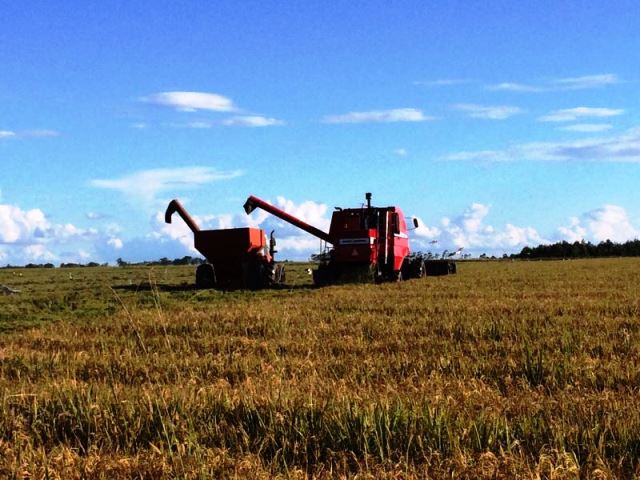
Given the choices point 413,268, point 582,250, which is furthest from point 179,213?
point 582,250

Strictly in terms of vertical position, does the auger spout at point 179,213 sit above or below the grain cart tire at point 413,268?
above

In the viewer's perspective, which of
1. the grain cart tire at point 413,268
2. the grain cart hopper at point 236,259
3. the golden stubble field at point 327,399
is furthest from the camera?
the grain cart tire at point 413,268

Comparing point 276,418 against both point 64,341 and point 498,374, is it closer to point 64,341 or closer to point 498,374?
point 498,374

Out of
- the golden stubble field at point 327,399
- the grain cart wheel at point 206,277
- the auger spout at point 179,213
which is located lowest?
the golden stubble field at point 327,399

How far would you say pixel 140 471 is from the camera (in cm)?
421

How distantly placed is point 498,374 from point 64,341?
20.6 ft

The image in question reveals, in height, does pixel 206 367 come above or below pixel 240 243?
below

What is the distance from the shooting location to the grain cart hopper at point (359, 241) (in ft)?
74.8

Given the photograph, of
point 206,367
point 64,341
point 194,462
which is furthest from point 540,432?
point 64,341

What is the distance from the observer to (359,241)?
74.7 feet

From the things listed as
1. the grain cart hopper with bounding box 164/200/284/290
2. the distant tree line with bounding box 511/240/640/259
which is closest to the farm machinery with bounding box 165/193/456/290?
the grain cart hopper with bounding box 164/200/284/290

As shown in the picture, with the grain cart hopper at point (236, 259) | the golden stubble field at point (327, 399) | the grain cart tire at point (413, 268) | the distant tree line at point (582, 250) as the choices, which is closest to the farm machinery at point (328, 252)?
the grain cart hopper at point (236, 259)

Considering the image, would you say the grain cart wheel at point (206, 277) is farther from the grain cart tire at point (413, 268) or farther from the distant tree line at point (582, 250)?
the distant tree line at point (582, 250)

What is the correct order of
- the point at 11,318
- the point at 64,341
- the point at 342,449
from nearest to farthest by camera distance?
1. the point at 342,449
2. the point at 64,341
3. the point at 11,318
